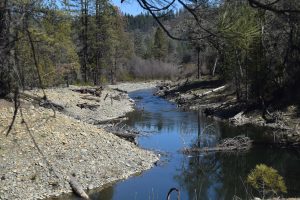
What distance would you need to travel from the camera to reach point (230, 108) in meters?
34.4

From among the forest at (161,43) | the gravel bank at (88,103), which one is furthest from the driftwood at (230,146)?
the gravel bank at (88,103)

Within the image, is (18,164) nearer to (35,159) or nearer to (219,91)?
(35,159)

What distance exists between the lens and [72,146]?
18.7 metres

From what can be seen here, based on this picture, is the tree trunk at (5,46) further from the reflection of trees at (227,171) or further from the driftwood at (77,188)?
the reflection of trees at (227,171)

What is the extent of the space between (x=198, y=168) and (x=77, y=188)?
5363 mm

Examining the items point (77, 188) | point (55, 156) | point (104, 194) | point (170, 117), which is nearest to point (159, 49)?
point (170, 117)

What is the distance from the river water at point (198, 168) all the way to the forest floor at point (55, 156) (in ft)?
2.98

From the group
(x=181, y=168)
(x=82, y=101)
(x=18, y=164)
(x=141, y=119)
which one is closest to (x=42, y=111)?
(x=18, y=164)

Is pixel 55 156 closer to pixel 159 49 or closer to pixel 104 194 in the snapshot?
pixel 104 194

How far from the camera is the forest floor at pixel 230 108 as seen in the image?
25.1 metres

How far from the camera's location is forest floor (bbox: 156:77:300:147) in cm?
2508

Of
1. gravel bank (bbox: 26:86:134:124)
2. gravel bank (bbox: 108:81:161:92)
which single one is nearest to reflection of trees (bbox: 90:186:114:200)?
gravel bank (bbox: 26:86:134:124)

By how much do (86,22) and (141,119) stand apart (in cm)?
2511

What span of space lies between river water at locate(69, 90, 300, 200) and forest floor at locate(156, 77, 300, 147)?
1198mm
